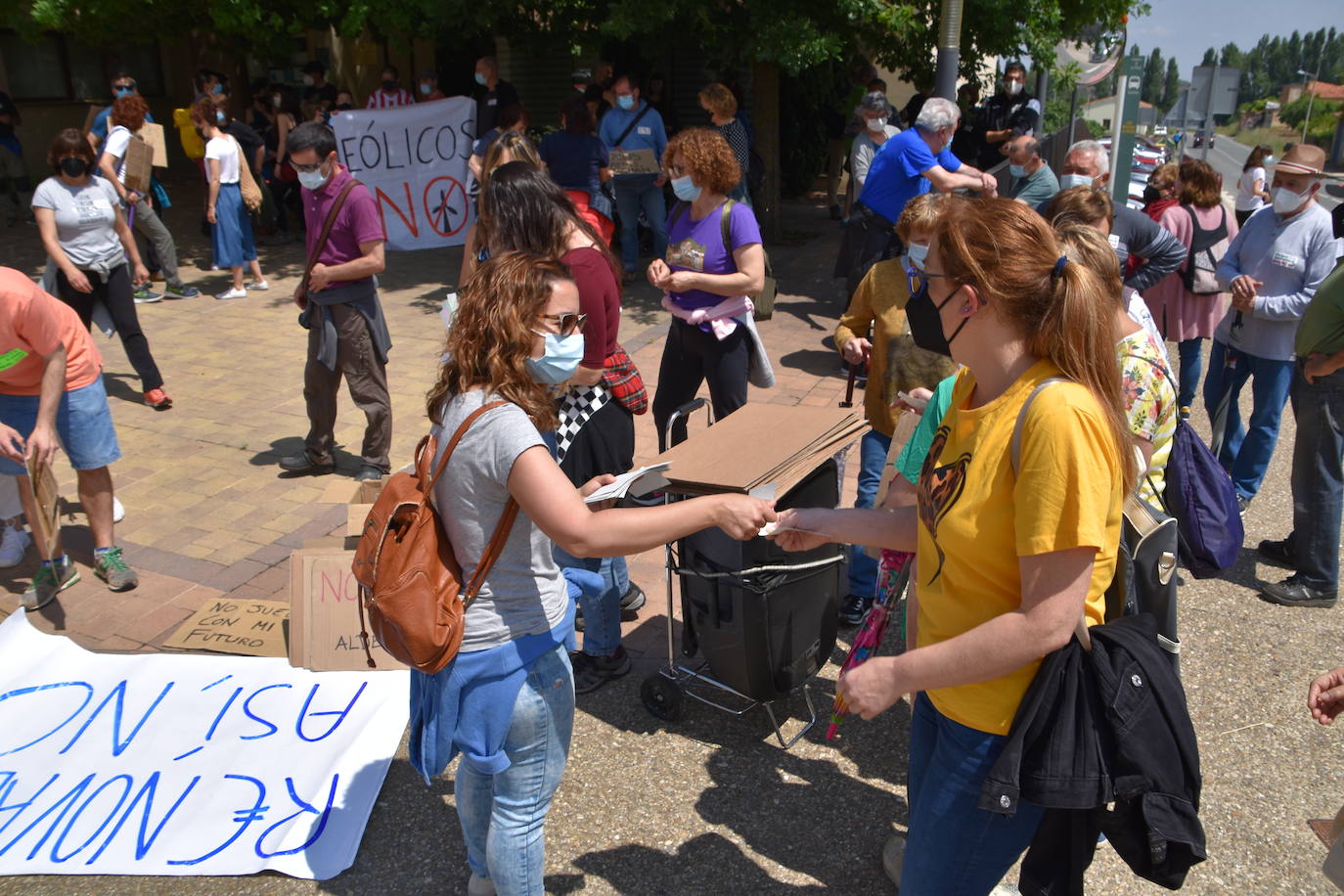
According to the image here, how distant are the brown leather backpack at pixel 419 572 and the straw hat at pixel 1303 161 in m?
4.62

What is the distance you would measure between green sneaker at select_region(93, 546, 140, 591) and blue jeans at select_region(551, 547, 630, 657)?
212 centimetres

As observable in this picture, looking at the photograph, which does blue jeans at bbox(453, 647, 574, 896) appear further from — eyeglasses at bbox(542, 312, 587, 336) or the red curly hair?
the red curly hair

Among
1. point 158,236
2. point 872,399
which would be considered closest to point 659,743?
point 872,399

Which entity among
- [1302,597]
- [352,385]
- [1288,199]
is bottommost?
[1302,597]

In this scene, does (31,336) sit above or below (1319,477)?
above

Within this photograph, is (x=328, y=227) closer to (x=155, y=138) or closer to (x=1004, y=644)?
(x=1004, y=644)

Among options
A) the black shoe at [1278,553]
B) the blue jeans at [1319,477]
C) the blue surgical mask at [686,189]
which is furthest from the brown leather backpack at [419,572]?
the black shoe at [1278,553]

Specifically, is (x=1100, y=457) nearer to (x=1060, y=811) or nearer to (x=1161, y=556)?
(x=1161, y=556)

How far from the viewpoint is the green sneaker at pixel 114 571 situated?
4.57 m

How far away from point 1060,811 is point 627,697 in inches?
79.1

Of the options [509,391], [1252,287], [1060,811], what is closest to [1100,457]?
[1060,811]

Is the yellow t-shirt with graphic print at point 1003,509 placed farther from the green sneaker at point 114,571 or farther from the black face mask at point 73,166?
the black face mask at point 73,166

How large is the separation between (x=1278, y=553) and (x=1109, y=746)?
12.3 ft

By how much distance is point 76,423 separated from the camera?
4402 millimetres
